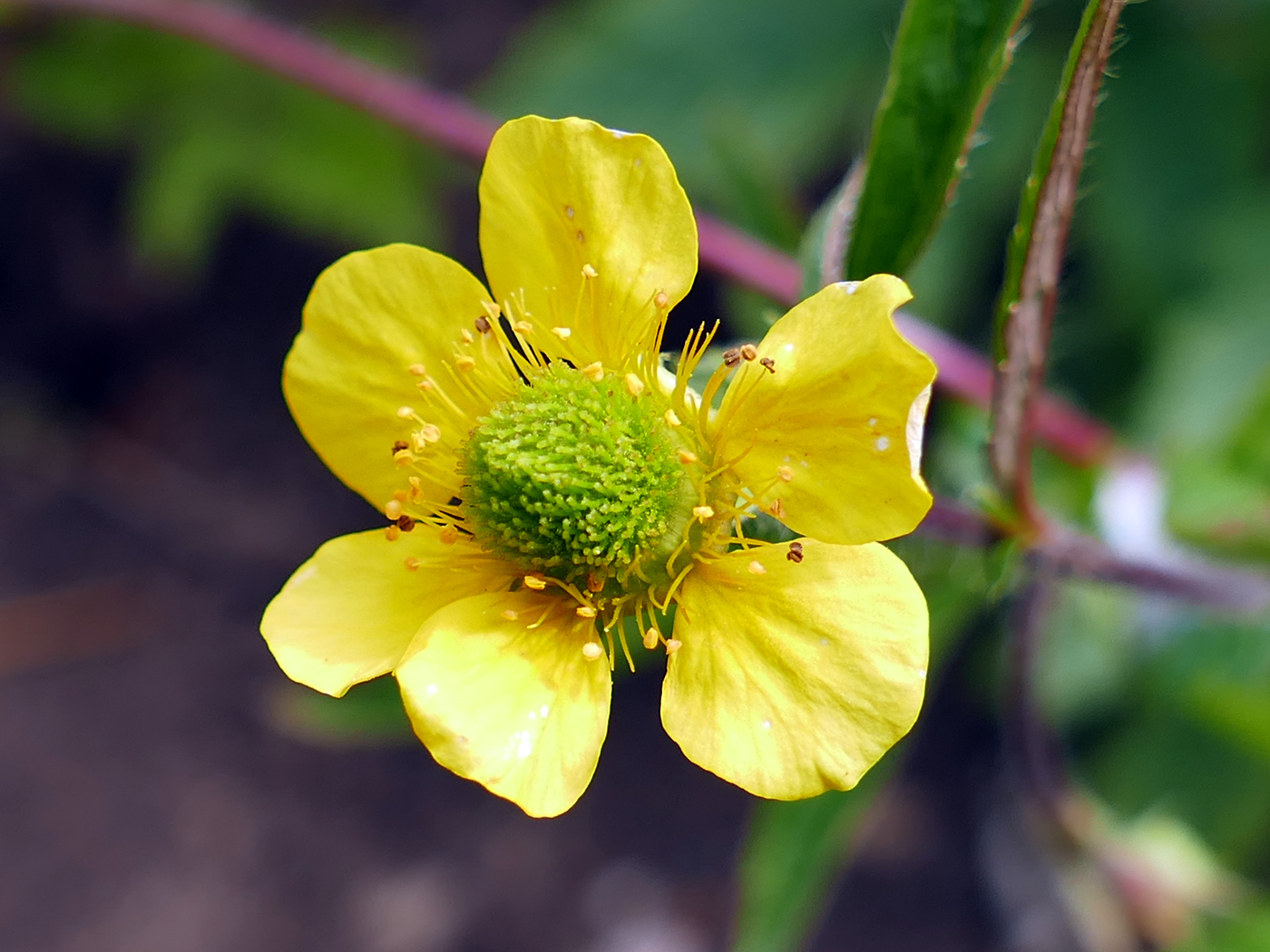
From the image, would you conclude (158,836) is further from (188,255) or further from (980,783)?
(980,783)

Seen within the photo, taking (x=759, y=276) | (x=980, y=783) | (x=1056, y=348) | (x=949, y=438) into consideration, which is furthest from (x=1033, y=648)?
(x=980, y=783)

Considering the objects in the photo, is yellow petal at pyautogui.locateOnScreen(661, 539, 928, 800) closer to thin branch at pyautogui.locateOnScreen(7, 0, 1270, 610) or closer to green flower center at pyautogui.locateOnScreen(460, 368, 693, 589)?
green flower center at pyautogui.locateOnScreen(460, 368, 693, 589)

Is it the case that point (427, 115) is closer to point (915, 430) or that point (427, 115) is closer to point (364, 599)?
point (364, 599)

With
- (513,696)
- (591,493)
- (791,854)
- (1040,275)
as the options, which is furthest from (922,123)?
(791,854)

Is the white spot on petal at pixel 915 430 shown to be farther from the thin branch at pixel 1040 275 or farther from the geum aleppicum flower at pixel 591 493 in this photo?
the thin branch at pixel 1040 275

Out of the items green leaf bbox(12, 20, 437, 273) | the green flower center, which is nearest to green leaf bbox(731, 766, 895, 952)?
the green flower center

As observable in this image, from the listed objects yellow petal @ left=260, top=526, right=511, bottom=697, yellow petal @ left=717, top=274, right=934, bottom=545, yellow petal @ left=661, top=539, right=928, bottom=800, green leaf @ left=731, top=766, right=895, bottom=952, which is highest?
yellow petal @ left=717, top=274, right=934, bottom=545

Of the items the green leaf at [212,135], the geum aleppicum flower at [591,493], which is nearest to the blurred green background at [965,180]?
the green leaf at [212,135]
